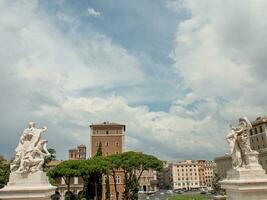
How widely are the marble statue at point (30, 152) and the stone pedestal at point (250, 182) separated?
8.78 meters

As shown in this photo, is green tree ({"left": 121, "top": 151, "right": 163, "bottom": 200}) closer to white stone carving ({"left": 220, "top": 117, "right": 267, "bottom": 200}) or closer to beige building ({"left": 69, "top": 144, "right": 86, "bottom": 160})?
white stone carving ({"left": 220, "top": 117, "right": 267, "bottom": 200})

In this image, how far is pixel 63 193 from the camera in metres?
80.6

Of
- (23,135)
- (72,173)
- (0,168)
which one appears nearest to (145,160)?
(72,173)

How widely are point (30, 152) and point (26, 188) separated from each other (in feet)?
5.36

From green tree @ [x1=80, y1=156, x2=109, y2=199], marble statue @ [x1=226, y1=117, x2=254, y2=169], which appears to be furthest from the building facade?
marble statue @ [x1=226, y1=117, x2=254, y2=169]

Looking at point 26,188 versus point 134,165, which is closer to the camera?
point 26,188

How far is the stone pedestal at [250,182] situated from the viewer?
1265cm

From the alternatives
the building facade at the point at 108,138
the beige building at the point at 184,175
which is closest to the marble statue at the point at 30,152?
the building facade at the point at 108,138

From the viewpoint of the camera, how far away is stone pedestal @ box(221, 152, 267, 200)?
1265cm

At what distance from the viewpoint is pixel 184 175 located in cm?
17050

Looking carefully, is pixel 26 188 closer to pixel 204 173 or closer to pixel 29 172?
pixel 29 172

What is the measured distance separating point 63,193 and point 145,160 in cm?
3461

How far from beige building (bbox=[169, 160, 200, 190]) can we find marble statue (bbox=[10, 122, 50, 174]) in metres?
162

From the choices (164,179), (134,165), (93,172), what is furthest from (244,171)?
(164,179)
